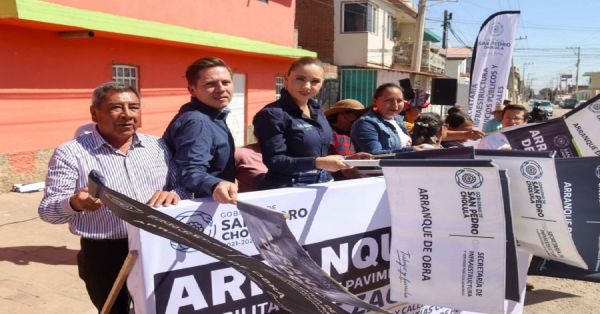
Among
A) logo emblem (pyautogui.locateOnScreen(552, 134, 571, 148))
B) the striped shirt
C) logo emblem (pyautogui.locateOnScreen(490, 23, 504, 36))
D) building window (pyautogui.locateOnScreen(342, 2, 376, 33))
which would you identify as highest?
building window (pyautogui.locateOnScreen(342, 2, 376, 33))

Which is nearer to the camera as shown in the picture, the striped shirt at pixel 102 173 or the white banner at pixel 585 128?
the striped shirt at pixel 102 173

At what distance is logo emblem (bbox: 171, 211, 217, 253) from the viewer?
1932 mm

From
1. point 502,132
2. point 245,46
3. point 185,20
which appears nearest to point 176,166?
point 502,132

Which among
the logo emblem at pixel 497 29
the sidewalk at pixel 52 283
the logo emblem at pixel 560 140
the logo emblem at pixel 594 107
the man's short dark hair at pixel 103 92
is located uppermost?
the logo emblem at pixel 497 29

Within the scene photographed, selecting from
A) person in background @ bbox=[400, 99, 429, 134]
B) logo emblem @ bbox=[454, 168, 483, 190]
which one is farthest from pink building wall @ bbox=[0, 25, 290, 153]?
logo emblem @ bbox=[454, 168, 483, 190]

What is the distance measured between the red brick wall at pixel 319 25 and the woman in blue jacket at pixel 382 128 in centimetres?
1964

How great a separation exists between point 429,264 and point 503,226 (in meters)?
0.36

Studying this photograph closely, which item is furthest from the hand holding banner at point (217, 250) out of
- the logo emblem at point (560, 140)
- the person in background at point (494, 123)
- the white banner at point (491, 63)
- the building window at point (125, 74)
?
the building window at point (125, 74)

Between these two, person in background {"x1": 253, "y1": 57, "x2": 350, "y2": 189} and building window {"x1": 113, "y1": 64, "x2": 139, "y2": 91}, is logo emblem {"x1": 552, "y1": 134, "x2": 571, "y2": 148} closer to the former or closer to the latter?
person in background {"x1": 253, "y1": 57, "x2": 350, "y2": 189}

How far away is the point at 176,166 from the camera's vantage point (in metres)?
2.36

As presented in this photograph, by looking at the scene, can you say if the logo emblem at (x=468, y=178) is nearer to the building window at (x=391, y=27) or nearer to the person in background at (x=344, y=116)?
the person in background at (x=344, y=116)

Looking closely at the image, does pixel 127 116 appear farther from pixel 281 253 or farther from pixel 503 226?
pixel 503 226

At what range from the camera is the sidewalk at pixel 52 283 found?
371cm

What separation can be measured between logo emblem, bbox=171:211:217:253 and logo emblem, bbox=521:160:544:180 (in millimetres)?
1365
